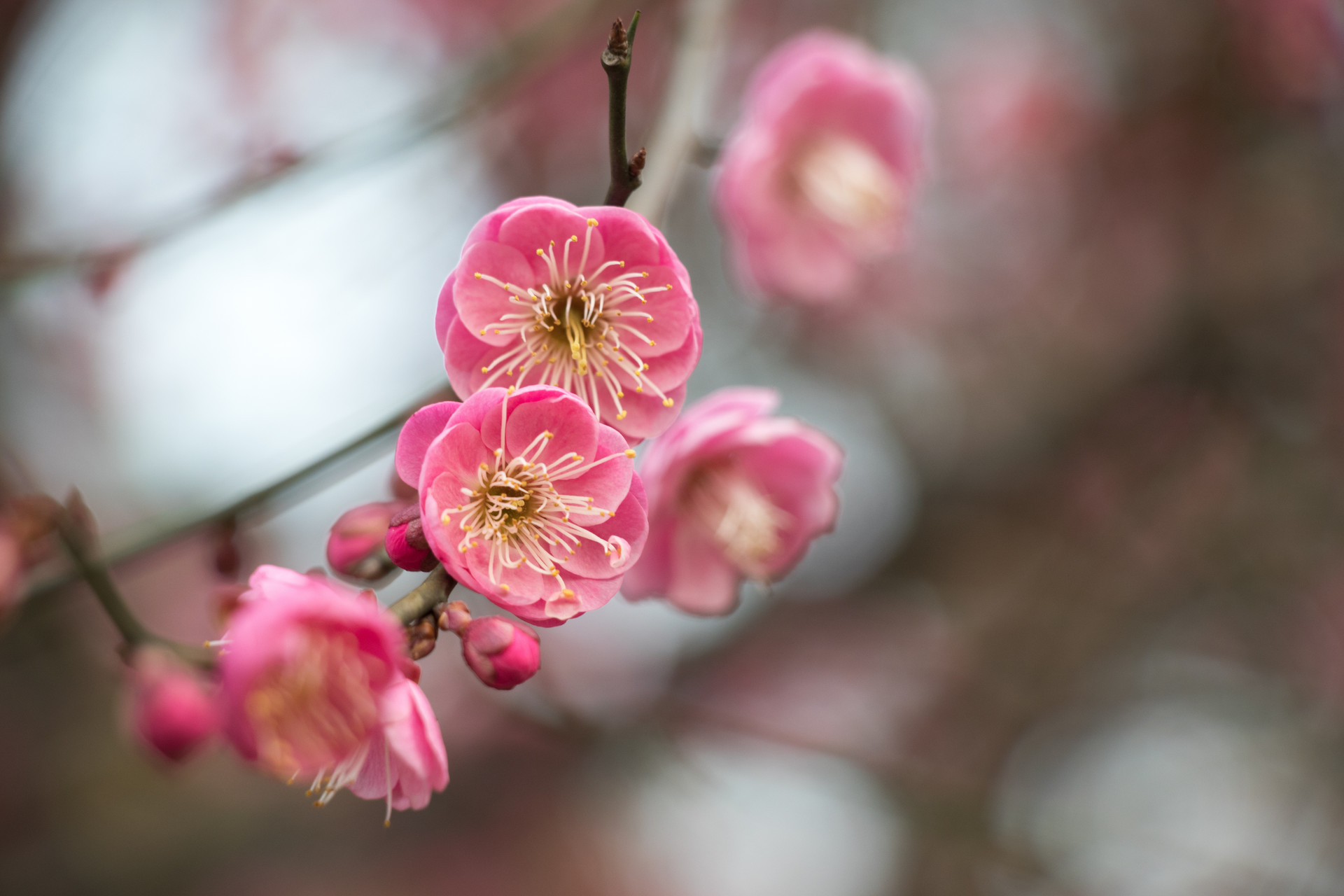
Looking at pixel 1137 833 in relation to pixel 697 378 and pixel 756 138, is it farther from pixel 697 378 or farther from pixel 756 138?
pixel 756 138

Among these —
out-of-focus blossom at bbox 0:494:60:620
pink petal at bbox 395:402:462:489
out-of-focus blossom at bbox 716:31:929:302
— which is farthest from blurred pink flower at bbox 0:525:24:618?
out-of-focus blossom at bbox 716:31:929:302

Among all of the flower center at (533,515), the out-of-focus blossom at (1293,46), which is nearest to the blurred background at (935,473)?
the out-of-focus blossom at (1293,46)

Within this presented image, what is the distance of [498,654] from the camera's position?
0.81 meters

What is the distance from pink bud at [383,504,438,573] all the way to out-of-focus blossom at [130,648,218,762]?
192 millimetres

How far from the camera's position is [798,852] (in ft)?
14.2

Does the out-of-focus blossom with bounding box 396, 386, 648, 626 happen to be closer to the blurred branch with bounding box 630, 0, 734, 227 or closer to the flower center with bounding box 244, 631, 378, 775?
the flower center with bounding box 244, 631, 378, 775

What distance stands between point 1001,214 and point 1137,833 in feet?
8.23

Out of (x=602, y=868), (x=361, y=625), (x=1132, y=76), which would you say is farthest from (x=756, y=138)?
(x=602, y=868)

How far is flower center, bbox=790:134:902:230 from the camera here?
1836mm

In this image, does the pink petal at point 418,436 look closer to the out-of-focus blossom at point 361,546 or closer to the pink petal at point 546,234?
the out-of-focus blossom at point 361,546

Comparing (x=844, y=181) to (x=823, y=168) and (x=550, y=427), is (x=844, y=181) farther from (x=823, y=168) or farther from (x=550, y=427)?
(x=550, y=427)

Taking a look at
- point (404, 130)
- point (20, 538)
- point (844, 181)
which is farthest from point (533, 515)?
point (844, 181)

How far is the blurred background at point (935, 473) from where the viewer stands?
7.70ft

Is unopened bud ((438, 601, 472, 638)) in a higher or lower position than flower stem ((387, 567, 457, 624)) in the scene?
lower
